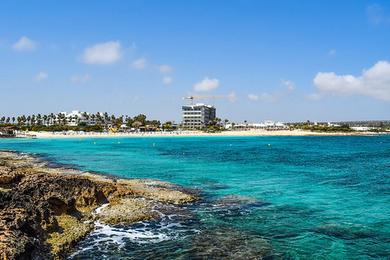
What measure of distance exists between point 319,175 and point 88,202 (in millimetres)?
30520

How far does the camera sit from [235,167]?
55.9 metres

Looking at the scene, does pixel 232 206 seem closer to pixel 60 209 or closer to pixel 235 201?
pixel 235 201

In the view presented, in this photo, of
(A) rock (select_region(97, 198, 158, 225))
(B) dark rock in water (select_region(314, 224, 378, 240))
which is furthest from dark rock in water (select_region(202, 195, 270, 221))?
(B) dark rock in water (select_region(314, 224, 378, 240))

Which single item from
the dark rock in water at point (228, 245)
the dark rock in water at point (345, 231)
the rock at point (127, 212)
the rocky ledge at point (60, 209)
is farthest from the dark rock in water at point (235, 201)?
the dark rock in water at point (345, 231)

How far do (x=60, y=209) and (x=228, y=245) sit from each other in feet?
35.3

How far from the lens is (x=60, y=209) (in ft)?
76.8

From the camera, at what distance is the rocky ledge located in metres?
15.8

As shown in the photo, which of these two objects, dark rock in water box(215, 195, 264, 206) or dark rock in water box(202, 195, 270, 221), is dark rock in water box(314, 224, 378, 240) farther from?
dark rock in water box(215, 195, 264, 206)

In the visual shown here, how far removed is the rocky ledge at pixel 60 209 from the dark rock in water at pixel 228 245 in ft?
16.8

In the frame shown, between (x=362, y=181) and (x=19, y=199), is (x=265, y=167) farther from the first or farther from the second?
(x=19, y=199)

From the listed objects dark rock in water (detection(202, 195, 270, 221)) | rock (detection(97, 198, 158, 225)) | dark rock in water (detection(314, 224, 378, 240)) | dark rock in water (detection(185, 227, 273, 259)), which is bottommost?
dark rock in water (detection(314, 224, 378, 240))

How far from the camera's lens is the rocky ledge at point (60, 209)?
51.8ft

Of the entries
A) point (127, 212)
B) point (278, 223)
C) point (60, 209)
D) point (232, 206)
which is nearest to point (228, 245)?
point (278, 223)

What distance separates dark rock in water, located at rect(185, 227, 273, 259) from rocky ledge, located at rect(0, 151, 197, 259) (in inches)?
202
